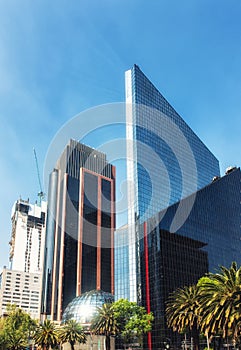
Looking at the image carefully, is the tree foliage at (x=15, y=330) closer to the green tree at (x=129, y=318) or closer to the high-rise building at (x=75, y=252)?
the green tree at (x=129, y=318)

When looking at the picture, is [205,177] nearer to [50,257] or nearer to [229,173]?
[229,173]

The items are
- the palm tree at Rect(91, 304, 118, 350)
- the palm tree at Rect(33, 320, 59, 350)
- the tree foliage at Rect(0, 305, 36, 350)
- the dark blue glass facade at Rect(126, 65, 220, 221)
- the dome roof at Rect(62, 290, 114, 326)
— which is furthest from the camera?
the dark blue glass facade at Rect(126, 65, 220, 221)

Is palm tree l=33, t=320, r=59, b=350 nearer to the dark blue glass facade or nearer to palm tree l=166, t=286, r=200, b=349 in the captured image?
palm tree l=166, t=286, r=200, b=349

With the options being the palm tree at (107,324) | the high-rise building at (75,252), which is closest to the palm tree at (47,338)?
the palm tree at (107,324)

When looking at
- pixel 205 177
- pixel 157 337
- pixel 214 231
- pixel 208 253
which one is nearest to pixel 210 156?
pixel 205 177

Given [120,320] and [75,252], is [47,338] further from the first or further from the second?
[75,252]

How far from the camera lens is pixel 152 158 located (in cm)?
12231

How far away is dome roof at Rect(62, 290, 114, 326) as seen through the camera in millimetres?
101125

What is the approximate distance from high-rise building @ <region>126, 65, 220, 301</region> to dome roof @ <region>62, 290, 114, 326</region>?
990 cm

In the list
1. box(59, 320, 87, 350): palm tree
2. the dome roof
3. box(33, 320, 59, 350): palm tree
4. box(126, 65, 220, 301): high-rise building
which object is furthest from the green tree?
the dome roof

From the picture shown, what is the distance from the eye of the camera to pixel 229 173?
14800 cm

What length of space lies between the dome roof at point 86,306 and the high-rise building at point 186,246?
44.8 feet

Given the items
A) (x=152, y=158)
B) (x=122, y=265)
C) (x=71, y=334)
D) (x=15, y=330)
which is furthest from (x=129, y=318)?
(x=152, y=158)

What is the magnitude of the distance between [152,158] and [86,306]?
4956 cm
